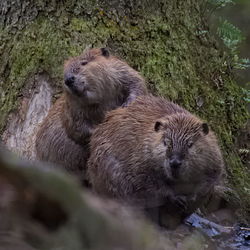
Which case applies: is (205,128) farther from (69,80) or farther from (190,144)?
(69,80)

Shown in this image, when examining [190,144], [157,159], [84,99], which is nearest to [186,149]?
[190,144]

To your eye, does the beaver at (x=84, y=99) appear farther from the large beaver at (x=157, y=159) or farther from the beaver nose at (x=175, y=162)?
the beaver nose at (x=175, y=162)

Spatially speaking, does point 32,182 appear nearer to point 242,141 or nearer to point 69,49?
point 69,49

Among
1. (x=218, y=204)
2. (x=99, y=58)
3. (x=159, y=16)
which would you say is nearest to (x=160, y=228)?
(x=218, y=204)

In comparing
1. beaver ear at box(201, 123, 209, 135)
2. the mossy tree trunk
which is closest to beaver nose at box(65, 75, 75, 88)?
the mossy tree trunk

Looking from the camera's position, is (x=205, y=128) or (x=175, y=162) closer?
(x=175, y=162)

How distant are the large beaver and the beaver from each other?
0.36 metres

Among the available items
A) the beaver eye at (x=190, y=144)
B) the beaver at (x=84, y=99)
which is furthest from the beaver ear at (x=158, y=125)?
the beaver at (x=84, y=99)

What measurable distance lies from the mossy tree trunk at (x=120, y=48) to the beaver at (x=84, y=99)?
0.69 metres

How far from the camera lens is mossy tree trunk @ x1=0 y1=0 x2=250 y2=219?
6.21 m

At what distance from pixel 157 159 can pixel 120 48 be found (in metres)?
2.10

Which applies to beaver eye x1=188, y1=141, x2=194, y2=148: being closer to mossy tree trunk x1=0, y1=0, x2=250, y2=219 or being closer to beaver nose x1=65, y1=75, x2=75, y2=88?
beaver nose x1=65, y1=75, x2=75, y2=88

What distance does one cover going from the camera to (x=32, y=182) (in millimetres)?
1866

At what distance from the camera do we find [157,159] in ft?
14.7
